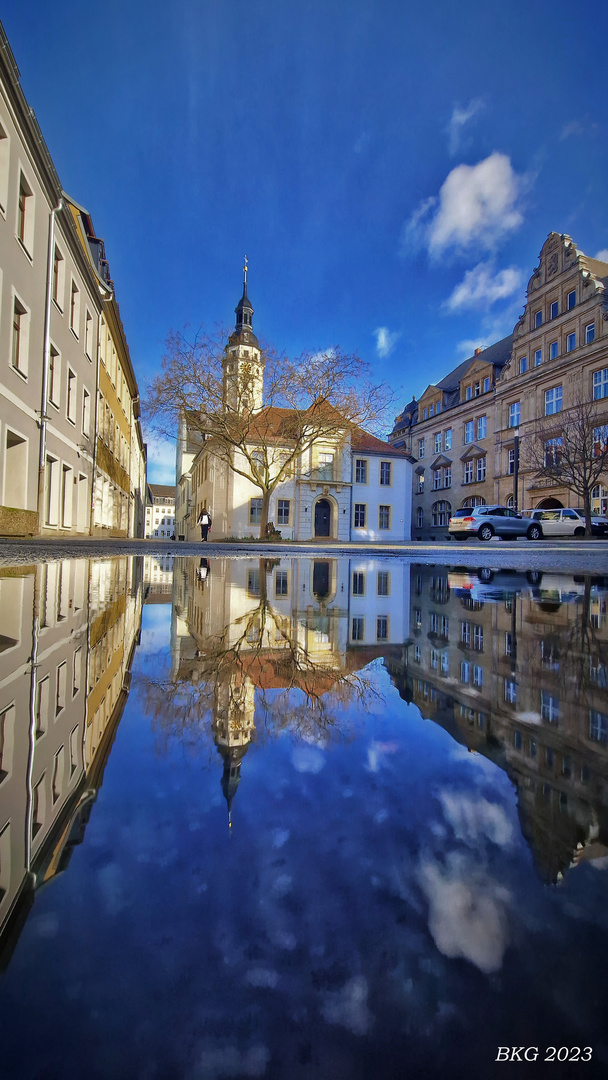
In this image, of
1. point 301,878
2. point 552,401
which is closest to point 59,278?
point 301,878

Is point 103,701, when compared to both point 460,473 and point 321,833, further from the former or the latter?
point 460,473

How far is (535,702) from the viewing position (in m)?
1.02

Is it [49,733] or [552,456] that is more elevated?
[552,456]

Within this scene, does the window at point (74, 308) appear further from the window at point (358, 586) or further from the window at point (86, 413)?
the window at point (358, 586)

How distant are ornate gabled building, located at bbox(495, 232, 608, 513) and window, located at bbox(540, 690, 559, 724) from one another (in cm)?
3352

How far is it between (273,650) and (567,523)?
29.7m

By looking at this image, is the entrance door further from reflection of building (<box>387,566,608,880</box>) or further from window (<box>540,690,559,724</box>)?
window (<box>540,690,559,724</box>)

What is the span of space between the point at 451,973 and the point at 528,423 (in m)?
40.8

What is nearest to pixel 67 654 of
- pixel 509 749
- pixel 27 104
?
pixel 509 749

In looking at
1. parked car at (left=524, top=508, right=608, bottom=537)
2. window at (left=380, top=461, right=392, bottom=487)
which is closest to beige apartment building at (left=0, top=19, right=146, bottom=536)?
parked car at (left=524, top=508, right=608, bottom=537)

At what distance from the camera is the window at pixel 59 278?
13.8 m

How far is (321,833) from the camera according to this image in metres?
0.57

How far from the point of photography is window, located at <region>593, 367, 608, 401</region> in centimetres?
3181

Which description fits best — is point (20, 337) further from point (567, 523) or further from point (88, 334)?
point (567, 523)
